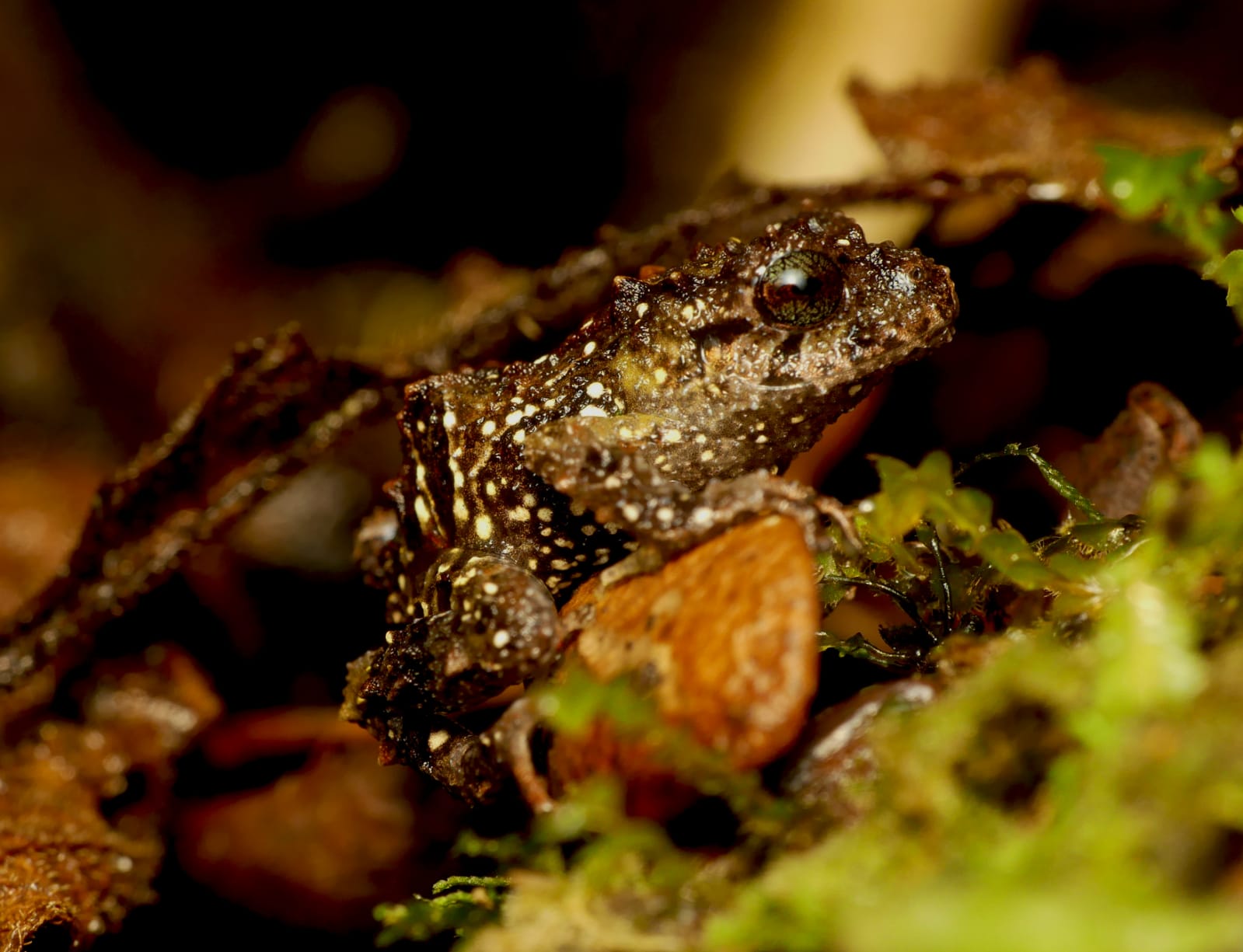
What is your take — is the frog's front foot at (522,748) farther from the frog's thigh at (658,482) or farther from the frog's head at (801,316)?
the frog's head at (801,316)

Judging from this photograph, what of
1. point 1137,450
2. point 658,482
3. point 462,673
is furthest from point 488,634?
point 1137,450

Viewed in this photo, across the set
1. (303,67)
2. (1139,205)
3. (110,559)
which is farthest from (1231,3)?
(110,559)

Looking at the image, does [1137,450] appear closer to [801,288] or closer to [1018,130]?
[801,288]

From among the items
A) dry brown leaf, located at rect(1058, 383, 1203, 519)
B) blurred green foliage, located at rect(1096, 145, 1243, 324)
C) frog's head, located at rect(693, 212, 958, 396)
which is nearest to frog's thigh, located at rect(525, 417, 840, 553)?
frog's head, located at rect(693, 212, 958, 396)

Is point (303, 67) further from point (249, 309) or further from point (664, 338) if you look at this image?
point (664, 338)

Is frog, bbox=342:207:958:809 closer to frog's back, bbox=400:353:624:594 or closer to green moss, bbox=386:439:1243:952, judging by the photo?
frog's back, bbox=400:353:624:594

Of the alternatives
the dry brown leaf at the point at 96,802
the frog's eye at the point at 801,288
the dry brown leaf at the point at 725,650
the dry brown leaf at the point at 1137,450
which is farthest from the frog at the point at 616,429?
the dry brown leaf at the point at 96,802
